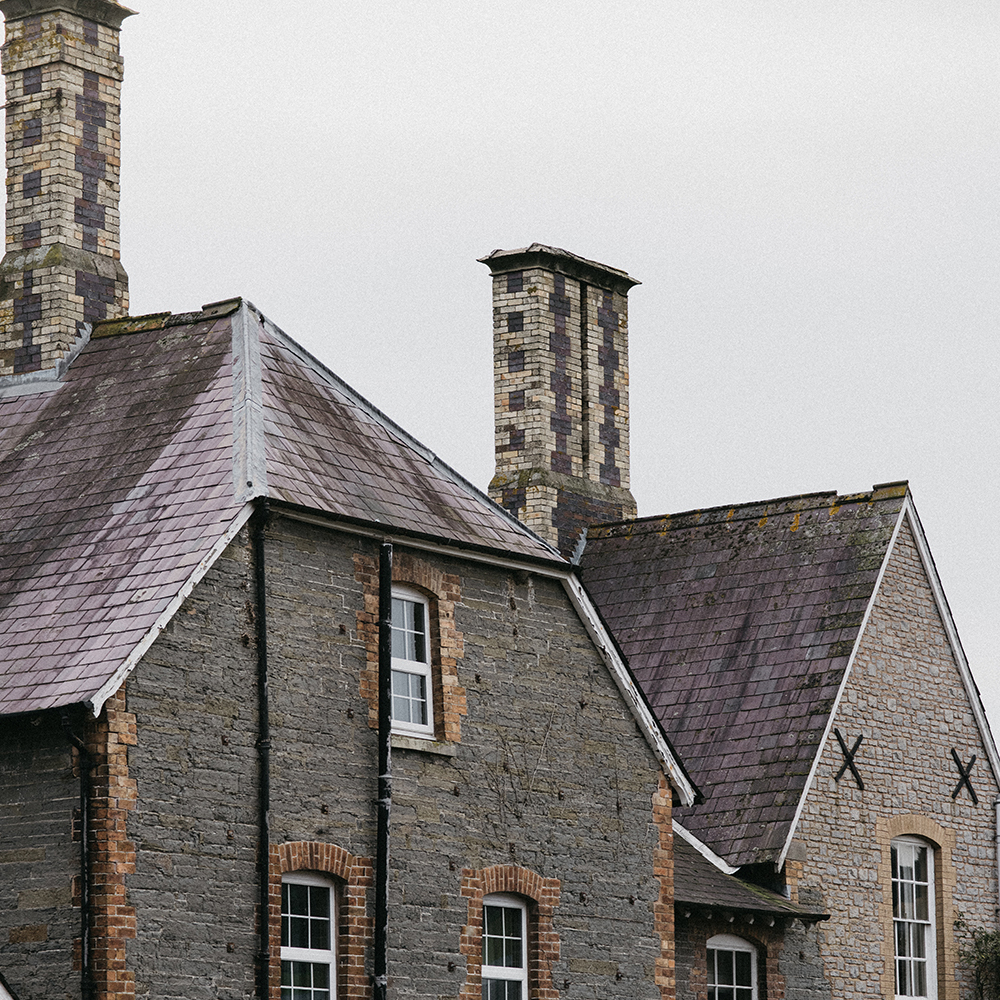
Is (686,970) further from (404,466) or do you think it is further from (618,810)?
(404,466)

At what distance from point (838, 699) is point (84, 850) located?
1101 cm

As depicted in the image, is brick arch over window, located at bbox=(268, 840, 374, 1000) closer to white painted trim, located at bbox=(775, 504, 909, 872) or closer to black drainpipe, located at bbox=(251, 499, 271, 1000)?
black drainpipe, located at bbox=(251, 499, 271, 1000)

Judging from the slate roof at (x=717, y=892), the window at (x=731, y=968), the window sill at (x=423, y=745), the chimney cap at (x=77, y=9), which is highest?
the chimney cap at (x=77, y=9)

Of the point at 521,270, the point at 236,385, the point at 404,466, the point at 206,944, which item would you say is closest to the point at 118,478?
the point at 236,385

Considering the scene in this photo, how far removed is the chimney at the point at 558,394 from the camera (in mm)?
31719

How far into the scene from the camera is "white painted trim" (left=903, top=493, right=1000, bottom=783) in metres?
28.7

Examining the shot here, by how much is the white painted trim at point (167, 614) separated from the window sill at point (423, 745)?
8.63 ft

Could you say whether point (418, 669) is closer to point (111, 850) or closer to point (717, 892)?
point (111, 850)

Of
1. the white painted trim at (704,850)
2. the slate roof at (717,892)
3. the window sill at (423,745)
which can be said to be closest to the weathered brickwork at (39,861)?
the window sill at (423,745)

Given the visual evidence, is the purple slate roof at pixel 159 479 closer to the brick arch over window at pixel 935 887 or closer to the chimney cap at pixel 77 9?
the chimney cap at pixel 77 9

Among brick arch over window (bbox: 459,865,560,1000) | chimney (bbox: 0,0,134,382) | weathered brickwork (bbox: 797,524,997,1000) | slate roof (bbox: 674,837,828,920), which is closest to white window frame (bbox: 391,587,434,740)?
brick arch over window (bbox: 459,865,560,1000)

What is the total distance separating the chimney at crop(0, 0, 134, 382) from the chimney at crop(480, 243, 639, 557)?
7.76 metres

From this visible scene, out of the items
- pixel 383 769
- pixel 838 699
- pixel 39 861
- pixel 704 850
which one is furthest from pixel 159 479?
pixel 838 699

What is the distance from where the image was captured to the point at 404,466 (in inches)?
915
